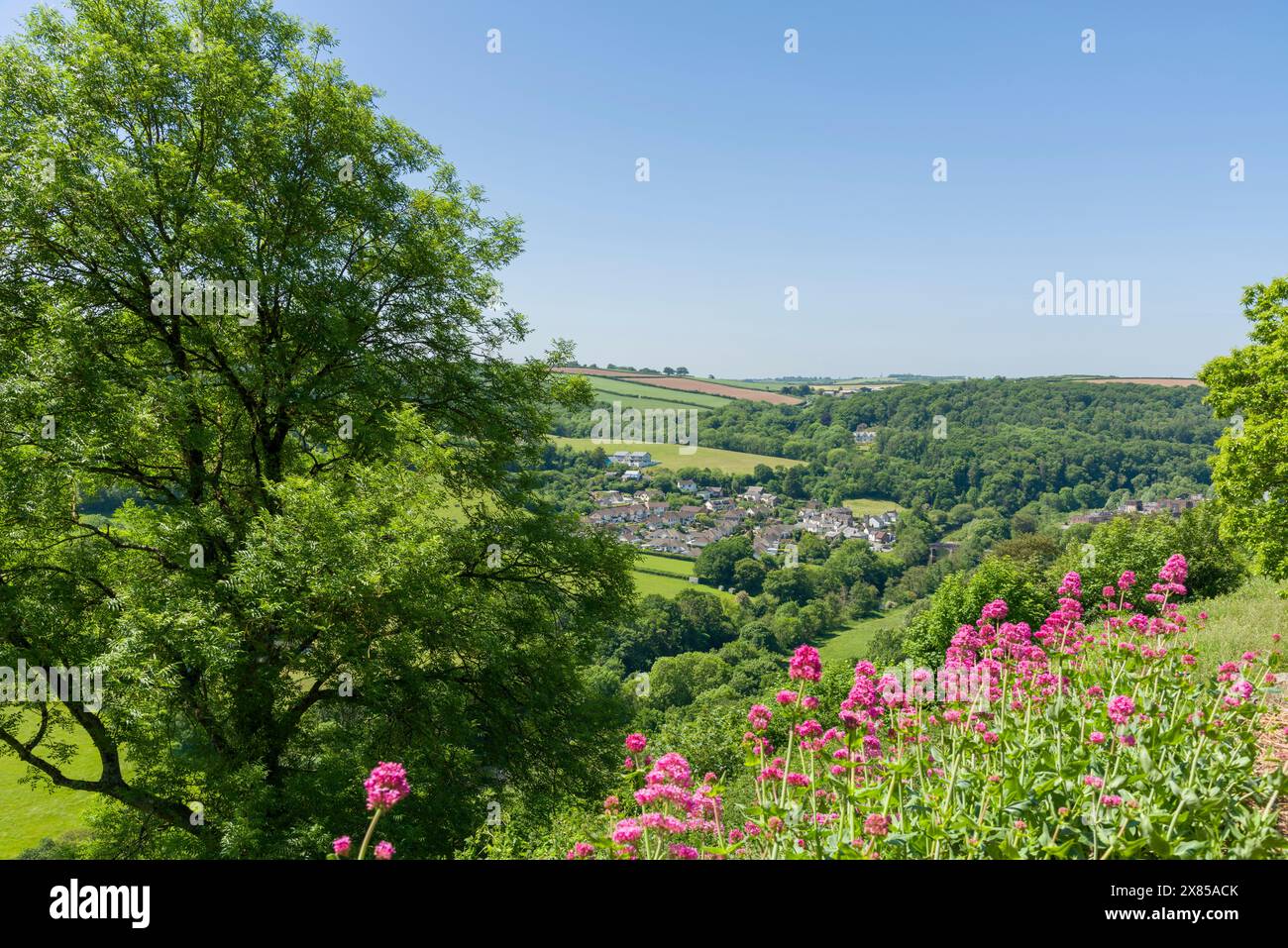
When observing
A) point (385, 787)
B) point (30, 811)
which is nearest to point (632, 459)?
point (30, 811)

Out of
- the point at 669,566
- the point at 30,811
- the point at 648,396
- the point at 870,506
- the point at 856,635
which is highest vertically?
the point at 648,396

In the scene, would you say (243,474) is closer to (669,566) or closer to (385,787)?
(385,787)

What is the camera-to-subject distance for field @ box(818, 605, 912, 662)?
257 feet

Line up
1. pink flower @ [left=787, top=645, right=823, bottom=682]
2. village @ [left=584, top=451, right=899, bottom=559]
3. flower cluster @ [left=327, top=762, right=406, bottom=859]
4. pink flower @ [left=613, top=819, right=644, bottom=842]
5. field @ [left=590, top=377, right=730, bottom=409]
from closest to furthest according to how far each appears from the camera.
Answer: flower cluster @ [left=327, top=762, right=406, bottom=859] < pink flower @ [left=613, top=819, right=644, bottom=842] < pink flower @ [left=787, top=645, right=823, bottom=682] < village @ [left=584, top=451, right=899, bottom=559] < field @ [left=590, top=377, right=730, bottom=409]

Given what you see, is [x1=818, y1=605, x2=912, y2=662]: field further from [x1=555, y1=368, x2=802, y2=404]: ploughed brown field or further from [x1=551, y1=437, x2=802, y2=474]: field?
[x1=555, y1=368, x2=802, y2=404]: ploughed brown field

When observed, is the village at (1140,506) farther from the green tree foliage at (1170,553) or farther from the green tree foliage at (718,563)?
the green tree foliage at (1170,553)

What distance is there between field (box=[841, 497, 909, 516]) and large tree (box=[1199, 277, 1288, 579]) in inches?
4856

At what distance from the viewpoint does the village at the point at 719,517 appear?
355ft

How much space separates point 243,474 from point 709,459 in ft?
471

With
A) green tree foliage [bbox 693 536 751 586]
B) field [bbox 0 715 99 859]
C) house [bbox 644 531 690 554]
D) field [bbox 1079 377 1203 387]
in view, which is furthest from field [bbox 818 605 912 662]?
field [bbox 1079 377 1203 387]

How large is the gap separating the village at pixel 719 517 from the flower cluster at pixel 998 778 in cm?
8821

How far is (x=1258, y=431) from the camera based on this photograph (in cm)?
1731

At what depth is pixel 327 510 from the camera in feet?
30.1

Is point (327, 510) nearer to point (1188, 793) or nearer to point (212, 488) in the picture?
point (212, 488)
